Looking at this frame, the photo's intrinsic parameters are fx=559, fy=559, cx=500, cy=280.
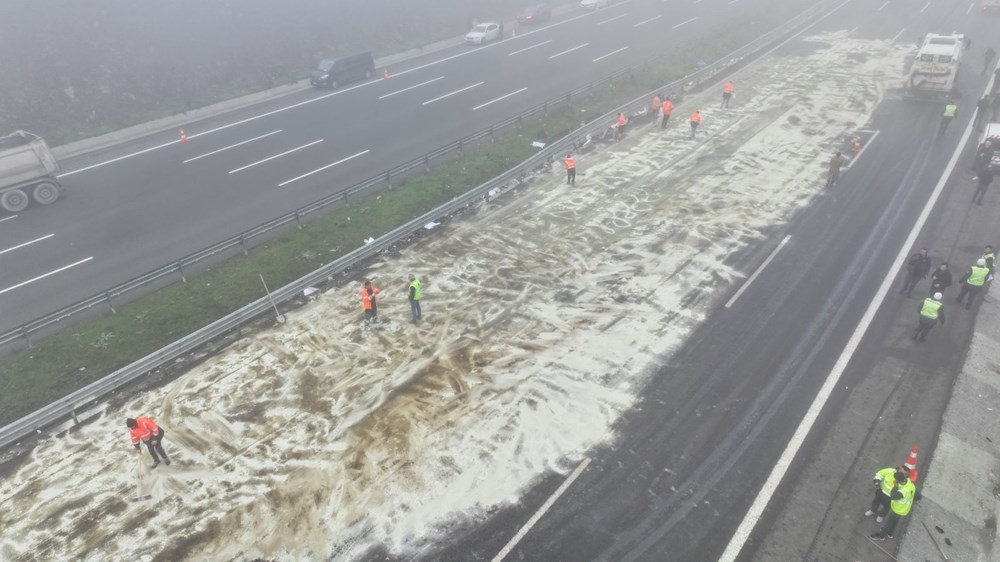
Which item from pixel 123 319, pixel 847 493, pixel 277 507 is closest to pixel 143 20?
pixel 123 319

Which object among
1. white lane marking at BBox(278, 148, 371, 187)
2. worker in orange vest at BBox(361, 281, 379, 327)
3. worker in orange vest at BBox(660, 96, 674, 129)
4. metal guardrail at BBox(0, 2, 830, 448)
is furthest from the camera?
worker in orange vest at BBox(660, 96, 674, 129)

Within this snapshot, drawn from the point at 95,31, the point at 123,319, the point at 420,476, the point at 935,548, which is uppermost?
the point at 95,31

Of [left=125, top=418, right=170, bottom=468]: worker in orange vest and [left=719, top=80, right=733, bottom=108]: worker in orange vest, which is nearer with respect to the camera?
[left=125, top=418, right=170, bottom=468]: worker in orange vest

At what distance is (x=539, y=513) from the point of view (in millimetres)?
10820

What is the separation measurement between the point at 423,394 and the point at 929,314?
1273 centimetres

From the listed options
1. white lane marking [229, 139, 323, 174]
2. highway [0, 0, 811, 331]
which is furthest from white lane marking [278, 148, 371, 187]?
white lane marking [229, 139, 323, 174]

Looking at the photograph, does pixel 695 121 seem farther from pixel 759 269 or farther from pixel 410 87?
pixel 410 87

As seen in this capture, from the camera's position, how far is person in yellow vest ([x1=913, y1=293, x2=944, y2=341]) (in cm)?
1387

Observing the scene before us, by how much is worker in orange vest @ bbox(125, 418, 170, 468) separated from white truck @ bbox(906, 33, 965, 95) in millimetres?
37473

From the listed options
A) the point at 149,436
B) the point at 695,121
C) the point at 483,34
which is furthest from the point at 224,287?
the point at 483,34

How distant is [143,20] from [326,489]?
143 ft

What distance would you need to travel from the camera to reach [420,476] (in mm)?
11742

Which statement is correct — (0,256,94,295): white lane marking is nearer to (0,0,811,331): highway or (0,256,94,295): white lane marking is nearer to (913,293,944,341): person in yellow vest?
(0,0,811,331): highway

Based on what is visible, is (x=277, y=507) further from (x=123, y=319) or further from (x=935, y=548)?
(x=935, y=548)
